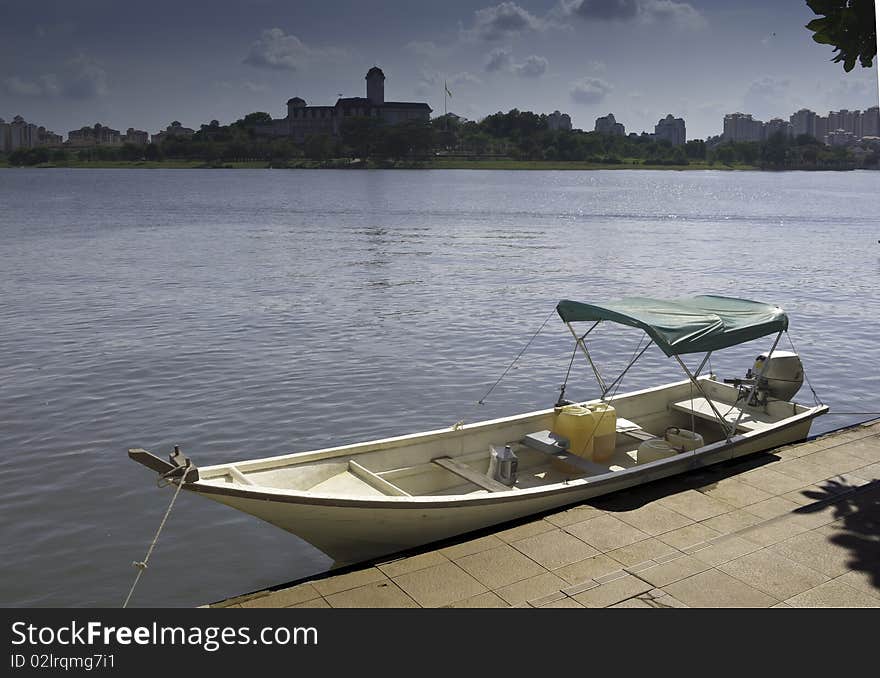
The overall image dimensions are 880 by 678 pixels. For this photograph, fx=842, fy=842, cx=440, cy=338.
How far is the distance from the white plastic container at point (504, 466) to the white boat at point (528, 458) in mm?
20

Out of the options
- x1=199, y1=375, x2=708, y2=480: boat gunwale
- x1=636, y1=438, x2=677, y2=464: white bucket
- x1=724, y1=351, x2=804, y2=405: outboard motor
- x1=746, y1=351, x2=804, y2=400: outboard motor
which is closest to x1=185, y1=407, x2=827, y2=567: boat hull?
x1=636, y1=438, x2=677, y2=464: white bucket

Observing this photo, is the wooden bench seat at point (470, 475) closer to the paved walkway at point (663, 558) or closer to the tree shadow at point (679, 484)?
the paved walkway at point (663, 558)

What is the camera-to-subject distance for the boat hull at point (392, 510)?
9359mm

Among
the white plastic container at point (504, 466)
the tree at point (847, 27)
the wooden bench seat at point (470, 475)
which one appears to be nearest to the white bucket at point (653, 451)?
the white plastic container at point (504, 466)

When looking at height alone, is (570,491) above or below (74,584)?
above

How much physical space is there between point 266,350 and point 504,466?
13.4 m

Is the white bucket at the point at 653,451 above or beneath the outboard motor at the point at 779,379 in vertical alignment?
beneath

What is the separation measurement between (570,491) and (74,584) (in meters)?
6.94

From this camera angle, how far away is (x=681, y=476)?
42.4ft

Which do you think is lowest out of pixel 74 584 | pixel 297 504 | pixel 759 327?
pixel 74 584

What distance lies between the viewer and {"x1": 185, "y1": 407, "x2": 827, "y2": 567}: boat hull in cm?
936

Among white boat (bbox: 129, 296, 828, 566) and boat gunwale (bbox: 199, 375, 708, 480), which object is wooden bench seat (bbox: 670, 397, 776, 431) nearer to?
white boat (bbox: 129, 296, 828, 566)
